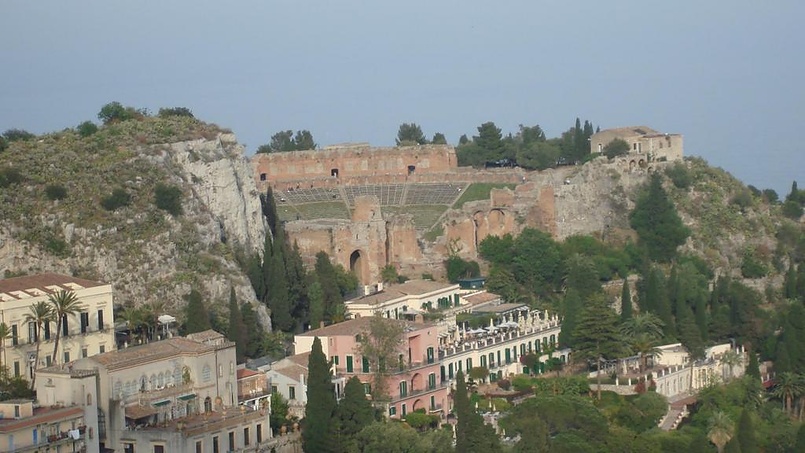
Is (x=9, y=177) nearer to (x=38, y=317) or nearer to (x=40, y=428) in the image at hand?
(x=38, y=317)

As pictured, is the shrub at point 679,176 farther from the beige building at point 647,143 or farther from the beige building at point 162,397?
the beige building at point 162,397

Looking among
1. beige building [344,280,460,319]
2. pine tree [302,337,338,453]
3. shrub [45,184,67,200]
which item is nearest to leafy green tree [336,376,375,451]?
pine tree [302,337,338,453]

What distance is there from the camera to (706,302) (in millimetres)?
93812

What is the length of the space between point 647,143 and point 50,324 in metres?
51.9

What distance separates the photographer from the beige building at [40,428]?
198ft

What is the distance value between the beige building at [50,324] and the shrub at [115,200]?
30.4ft

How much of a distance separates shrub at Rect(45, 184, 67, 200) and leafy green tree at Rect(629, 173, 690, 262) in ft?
112

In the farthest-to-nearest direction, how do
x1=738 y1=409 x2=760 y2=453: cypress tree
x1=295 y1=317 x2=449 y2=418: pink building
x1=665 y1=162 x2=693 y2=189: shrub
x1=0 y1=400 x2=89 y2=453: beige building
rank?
x1=665 y1=162 x2=693 y2=189: shrub, x1=295 y1=317 x2=449 y2=418: pink building, x1=738 y1=409 x2=760 y2=453: cypress tree, x1=0 y1=400 x2=89 y2=453: beige building

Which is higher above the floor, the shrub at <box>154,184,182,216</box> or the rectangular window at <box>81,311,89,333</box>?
the shrub at <box>154,184,182,216</box>

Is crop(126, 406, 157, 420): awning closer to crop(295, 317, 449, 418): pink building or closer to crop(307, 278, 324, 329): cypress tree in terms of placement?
crop(295, 317, 449, 418): pink building

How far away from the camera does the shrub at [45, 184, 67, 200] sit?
81.7 meters

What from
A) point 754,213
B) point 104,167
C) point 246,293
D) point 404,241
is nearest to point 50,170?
point 104,167

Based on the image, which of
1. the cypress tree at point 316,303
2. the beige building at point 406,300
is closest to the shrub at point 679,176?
the beige building at point 406,300

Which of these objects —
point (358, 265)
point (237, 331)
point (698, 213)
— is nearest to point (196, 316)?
point (237, 331)
